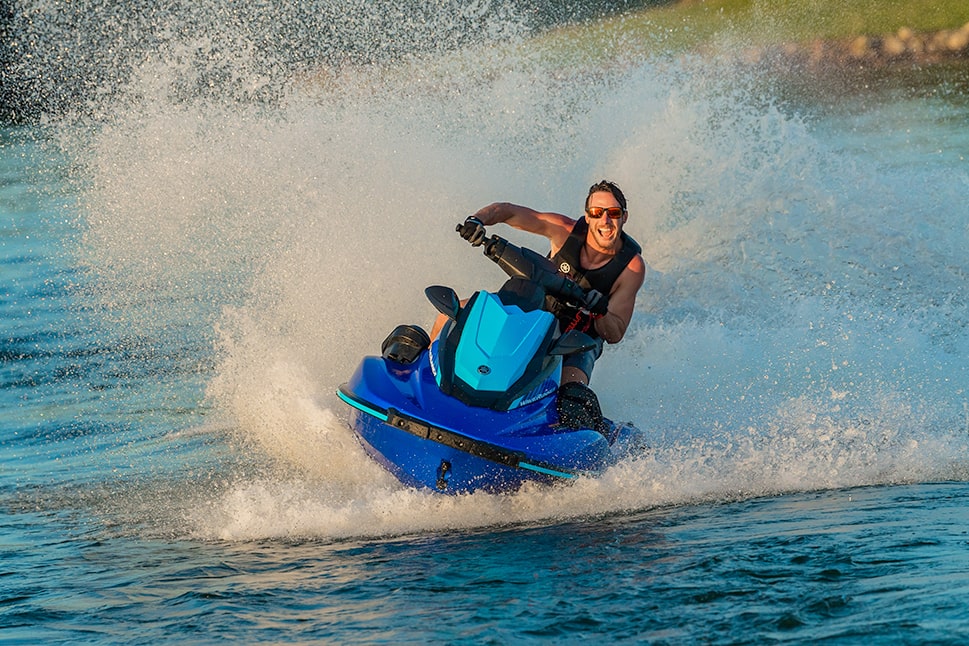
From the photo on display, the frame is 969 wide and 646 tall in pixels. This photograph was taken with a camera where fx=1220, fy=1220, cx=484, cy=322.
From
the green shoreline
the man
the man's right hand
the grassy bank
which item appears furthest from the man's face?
Result: the grassy bank

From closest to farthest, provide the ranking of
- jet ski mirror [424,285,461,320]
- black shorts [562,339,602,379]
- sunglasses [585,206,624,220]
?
jet ski mirror [424,285,461,320], black shorts [562,339,602,379], sunglasses [585,206,624,220]

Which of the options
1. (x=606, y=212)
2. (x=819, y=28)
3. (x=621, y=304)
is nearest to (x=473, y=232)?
(x=606, y=212)

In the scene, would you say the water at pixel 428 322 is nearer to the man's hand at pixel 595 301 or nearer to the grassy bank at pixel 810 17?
the man's hand at pixel 595 301

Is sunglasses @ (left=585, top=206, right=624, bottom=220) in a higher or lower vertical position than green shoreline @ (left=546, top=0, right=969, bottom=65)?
lower

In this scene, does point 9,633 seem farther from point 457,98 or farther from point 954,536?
point 457,98

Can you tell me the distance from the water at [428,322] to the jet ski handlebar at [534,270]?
2.83ft

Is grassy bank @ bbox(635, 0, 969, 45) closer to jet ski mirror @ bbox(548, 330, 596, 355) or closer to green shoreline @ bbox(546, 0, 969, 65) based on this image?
green shoreline @ bbox(546, 0, 969, 65)

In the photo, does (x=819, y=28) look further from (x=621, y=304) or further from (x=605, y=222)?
(x=621, y=304)

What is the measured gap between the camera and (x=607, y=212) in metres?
6.46

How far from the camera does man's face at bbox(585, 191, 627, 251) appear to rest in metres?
6.48

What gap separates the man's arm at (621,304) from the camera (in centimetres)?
627

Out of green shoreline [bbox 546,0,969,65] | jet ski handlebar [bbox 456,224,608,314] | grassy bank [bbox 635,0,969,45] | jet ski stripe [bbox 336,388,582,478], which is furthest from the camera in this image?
grassy bank [bbox 635,0,969,45]

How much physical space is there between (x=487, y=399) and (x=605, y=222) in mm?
1479

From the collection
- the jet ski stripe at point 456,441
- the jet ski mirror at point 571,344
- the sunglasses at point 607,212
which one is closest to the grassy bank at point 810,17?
the sunglasses at point 607,212
